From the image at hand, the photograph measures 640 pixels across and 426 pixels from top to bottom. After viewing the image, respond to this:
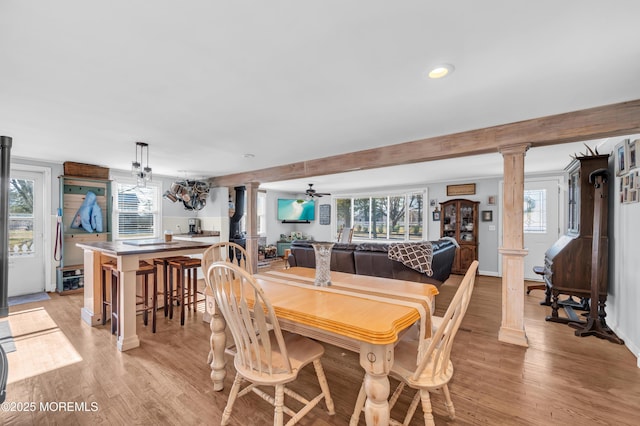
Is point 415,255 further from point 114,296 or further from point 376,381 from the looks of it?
point 114,296

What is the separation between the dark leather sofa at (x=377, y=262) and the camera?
147 inches

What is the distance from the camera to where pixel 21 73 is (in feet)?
5.97

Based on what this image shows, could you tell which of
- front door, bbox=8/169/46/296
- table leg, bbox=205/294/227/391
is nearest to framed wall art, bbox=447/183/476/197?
table leg, bbox=205/294/227/391

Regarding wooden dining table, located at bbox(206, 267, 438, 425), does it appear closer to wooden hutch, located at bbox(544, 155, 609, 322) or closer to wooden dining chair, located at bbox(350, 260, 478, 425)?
wooden dining chair, located at bbox(350, 260, 478, 425)

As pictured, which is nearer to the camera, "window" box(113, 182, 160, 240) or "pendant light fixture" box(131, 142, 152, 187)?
"pendant light fixture" box(131, 142, 152, 187)

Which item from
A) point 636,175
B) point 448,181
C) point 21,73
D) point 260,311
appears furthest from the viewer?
point 448,181

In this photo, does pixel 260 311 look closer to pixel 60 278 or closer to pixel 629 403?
pixel 629 403

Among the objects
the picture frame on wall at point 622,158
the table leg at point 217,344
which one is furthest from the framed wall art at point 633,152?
the table leg at point 217,344

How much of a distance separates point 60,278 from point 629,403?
271 inches

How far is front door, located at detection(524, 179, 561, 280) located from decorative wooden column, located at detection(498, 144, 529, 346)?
366 cm

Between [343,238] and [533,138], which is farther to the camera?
[343,238]

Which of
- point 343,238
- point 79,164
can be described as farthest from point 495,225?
point 79,164

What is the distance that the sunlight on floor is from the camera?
229 cm

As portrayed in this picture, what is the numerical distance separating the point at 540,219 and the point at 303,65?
6171mm
